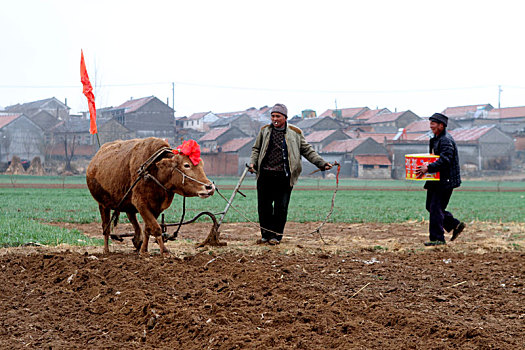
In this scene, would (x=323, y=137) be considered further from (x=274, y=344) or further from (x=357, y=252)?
(x=274, y=344)

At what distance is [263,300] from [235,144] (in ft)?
225

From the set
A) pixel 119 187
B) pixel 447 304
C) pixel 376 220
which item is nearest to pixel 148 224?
pixel 119 187

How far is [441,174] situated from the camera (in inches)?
375

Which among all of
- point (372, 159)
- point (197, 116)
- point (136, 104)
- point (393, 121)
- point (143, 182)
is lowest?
point (143, 182)

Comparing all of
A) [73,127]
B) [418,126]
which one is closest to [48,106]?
[73,127]

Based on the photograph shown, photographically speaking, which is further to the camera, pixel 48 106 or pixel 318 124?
pixel 48 106

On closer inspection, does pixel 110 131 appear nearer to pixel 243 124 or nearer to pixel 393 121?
pixel 243 124

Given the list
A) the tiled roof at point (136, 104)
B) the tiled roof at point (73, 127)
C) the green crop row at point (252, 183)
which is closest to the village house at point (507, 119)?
the green crop row at point (252, 183)

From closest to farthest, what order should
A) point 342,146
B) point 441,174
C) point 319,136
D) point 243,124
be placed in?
point 441,174, point 342,146, point 319,136, point 243,124

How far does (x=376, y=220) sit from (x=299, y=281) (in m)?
10.8

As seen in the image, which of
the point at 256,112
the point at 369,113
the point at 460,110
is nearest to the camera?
the point at 460,110

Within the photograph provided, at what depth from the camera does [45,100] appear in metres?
98.6

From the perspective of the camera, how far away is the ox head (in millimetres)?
7727

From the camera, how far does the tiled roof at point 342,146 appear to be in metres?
71.7
